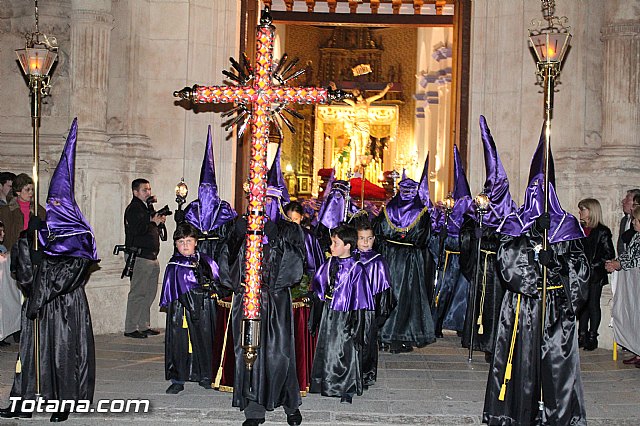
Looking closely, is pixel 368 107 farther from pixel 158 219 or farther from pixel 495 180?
pixel 495 180

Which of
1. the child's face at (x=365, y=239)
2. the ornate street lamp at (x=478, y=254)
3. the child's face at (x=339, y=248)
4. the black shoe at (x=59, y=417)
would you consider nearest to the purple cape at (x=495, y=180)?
the ornate street lamp at (x=478, y=254)

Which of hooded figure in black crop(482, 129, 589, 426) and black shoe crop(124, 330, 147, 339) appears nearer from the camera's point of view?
hooded figure in black crop(482, 129, 589, 426)

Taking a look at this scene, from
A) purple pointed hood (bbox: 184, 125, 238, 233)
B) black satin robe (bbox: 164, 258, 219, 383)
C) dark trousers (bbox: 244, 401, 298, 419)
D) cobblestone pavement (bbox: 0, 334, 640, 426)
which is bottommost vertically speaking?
cobblestone pavement (bbox: 0, 334, 640, 426)

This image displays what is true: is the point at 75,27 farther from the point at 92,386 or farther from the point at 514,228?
the point at 514,228

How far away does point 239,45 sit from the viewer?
12953 millimetres

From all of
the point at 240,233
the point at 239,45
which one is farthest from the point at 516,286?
the point at 239,45

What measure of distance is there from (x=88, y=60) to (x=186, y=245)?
5131 mm

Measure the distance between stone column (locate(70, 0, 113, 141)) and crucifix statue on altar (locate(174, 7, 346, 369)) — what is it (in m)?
5.88

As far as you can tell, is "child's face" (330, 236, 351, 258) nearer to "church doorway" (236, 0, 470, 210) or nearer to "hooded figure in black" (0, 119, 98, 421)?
"hooded figure in black" (0, 119, 98, 421)

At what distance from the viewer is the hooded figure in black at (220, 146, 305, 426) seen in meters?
6.98

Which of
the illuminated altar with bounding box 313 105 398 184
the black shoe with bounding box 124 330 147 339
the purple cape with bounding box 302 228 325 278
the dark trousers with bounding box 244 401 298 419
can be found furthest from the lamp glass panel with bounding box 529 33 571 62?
the illuminated altar with bounding box 313 105 398 184

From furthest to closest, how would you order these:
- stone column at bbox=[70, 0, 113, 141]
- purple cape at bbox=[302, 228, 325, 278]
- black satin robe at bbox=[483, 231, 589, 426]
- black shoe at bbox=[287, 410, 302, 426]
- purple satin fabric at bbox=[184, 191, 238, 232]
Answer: stone column at bbox=[70, 0, 113, 141]
purple satin fabric at bbox=[184, 191, 238, 232]
purple cape at bbox=[302, 228, 325, 278]
black shoe at bbox=[287, 410, 302, 426]
black satin robe at bbox=[483, 231, 589, 426]

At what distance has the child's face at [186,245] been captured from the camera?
8039 millimetres

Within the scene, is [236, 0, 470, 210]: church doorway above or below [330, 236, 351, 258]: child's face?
above
